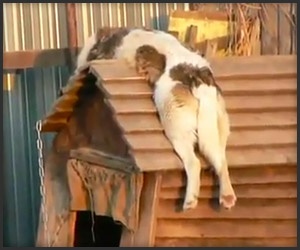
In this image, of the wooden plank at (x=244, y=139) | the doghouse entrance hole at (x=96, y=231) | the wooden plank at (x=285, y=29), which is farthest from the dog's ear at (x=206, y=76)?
the wooden plank at (x=285, y=29)

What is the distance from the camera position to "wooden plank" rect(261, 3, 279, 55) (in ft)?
23.6

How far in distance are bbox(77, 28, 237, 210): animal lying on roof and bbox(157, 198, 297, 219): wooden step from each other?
0.43ft

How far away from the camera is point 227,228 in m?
4.89

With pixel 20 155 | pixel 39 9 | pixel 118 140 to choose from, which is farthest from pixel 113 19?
pixel 118 140

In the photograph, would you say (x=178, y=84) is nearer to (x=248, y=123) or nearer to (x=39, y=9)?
(x=248, y=123)

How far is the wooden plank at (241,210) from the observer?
4.85 m

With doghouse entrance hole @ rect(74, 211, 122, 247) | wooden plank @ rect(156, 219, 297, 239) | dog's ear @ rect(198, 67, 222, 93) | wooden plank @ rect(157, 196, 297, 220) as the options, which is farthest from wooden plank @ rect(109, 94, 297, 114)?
doghouse entrance hole @ rect(74, 211, 122, 247)

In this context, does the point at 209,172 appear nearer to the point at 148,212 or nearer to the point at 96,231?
the point at 148,212

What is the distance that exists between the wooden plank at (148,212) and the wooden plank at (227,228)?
0.09 m

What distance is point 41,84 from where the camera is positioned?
7.47 meters

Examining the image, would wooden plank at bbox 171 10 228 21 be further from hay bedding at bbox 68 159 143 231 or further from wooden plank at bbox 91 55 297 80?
hay bedding at bbox 68 159 143 231

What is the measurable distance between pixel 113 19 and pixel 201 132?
297 cm

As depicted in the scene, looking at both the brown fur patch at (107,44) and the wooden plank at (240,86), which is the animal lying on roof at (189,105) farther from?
the brown fur patch at (107,44)

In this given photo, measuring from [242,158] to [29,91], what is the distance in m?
3.17
